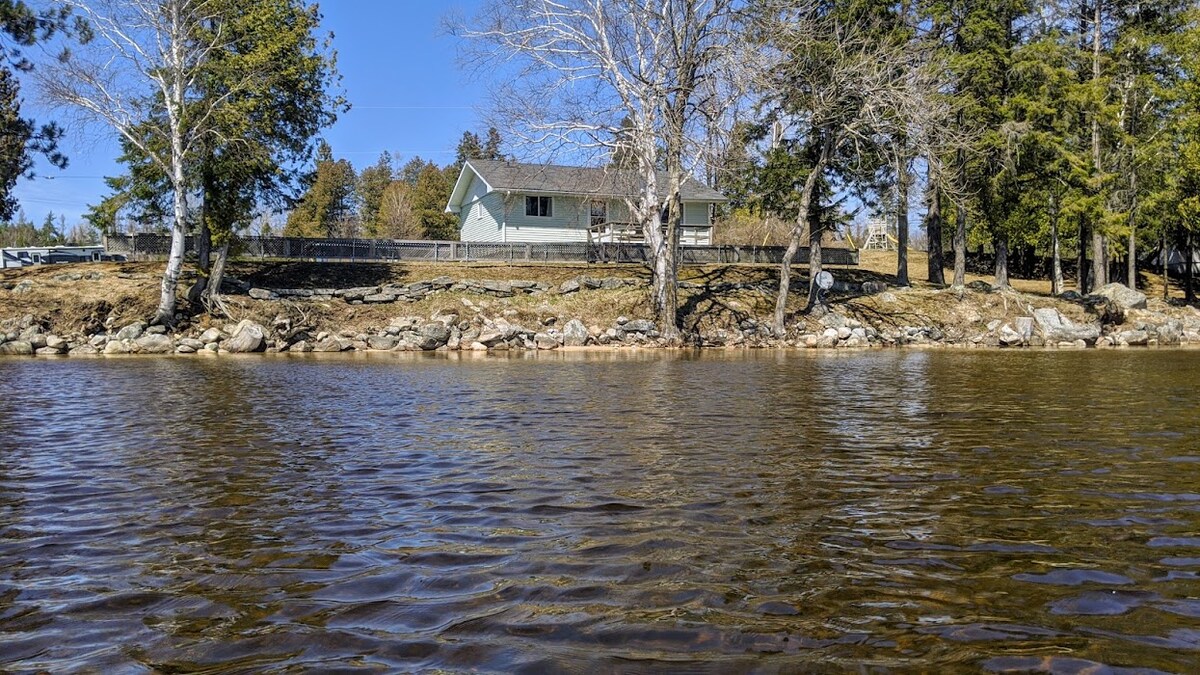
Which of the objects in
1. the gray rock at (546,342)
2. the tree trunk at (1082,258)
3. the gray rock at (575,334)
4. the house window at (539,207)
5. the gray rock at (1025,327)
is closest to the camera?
the gray rock at (546,342)

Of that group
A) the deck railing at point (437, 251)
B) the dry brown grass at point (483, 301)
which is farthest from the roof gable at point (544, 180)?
the dry brown grass at point (483, 301)

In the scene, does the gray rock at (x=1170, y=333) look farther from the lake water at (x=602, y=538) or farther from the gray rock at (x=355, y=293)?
the gray rock at (x=355, y=293)

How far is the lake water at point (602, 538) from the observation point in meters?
3.82

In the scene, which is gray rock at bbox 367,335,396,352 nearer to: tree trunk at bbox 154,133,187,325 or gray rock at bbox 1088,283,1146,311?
tree trunk at bbox 154,133,187,325

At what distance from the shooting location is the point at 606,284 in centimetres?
3284

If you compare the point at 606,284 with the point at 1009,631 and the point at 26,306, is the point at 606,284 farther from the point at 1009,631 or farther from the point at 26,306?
the point at 1009,631

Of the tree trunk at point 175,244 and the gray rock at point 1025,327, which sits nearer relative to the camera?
the tree trunk at point 175,244

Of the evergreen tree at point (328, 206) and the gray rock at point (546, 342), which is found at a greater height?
the evergreen tree at point (328, 206)

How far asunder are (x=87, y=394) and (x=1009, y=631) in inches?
575

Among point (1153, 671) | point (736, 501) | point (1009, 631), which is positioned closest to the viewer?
point (1153, 671)

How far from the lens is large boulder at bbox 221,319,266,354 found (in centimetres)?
2598

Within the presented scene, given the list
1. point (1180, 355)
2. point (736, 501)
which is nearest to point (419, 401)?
point (736, 501)

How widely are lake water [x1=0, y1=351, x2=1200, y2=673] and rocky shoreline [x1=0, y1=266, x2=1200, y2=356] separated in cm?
1562

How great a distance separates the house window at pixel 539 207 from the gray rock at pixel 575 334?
61.1 ft
